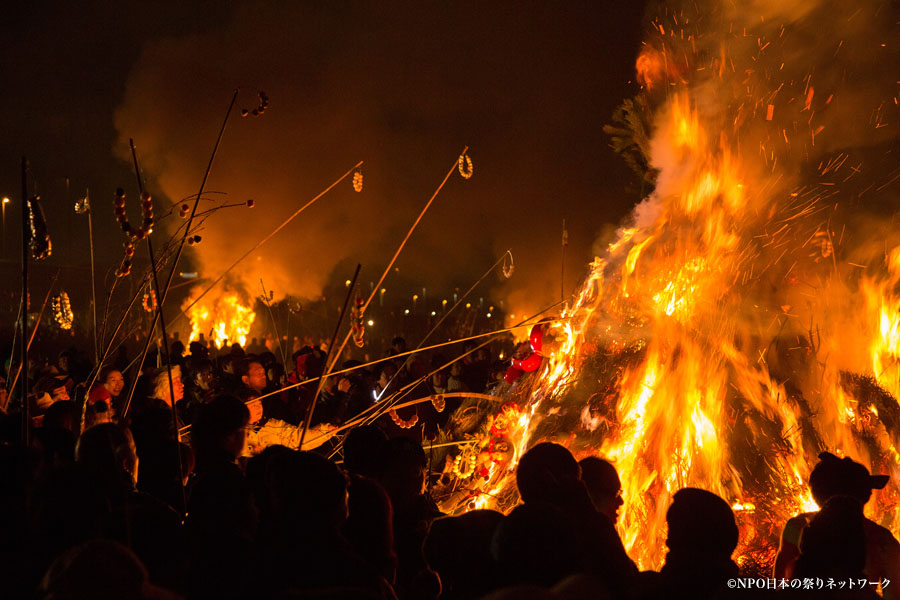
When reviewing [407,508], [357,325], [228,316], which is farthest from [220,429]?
[228,316]

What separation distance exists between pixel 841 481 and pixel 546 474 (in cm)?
135

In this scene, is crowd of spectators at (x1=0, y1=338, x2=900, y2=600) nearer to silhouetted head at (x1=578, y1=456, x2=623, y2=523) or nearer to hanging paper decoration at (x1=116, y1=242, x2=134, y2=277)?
silhouetted head at (x1=578, y1=456, x2=623, y2=523)

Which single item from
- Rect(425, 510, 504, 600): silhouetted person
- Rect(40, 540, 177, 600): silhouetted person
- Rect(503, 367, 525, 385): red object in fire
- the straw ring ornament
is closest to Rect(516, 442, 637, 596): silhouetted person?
Rect(425, 510, 504, 600): silhouetted person

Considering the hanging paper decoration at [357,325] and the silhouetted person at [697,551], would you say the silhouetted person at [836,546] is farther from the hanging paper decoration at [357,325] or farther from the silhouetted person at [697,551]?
the hanging paper decoration at [357,325]

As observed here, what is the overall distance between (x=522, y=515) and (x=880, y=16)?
4.92 meters

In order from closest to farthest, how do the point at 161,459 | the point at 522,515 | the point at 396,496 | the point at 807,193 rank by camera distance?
the point at 522,515, the point at 396,496, the point at 161,459, the point at 807,193

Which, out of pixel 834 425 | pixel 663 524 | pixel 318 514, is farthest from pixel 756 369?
pixel 318 514

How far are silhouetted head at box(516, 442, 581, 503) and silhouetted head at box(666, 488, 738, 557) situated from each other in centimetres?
36

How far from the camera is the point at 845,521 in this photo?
8.36 feet

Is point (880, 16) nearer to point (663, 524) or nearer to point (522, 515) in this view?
point (663, 524)

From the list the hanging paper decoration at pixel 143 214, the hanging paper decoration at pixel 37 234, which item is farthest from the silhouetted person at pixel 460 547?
the hanging paper decoration at pixel 37 234

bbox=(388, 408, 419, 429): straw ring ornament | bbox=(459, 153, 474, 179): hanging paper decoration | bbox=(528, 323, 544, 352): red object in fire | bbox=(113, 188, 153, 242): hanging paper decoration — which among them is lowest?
bbox=(113, 188, 153, 242): hanging paper decoration

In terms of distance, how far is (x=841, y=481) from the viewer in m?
2.95

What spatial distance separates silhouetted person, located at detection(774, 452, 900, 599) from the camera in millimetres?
2861
